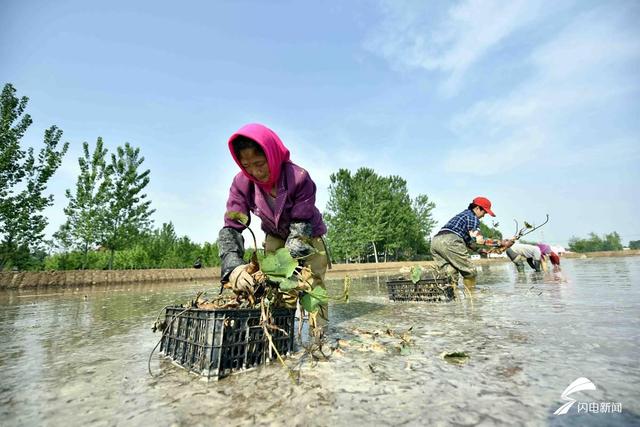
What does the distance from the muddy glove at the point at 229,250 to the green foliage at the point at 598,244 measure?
254 feet

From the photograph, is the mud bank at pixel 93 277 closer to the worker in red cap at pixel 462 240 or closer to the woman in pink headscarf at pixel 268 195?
the worker in red cap at pixel 462 240

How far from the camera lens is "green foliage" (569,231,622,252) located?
6162 centimetres

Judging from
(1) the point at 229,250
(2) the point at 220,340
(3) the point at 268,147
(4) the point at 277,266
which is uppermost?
(3) the point at 268,147

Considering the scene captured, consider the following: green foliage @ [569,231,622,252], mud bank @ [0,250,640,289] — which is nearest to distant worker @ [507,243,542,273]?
mud bank @ [0,250,640,289]

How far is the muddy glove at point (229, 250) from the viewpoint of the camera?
2375mm

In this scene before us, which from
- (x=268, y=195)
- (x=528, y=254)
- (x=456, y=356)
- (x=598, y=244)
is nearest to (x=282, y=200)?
(x=268, y=195)

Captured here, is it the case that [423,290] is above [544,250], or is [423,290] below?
below

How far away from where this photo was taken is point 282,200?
111 inches

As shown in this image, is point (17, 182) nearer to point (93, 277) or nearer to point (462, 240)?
point (93, 277)

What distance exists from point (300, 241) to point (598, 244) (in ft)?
267

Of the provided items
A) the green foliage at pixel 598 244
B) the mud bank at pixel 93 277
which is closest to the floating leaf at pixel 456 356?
the mud bank at pixel 93 277

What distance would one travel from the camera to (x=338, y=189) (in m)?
42.6

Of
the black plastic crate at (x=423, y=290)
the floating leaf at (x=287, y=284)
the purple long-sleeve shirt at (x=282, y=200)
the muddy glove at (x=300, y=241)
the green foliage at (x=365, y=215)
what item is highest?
the green foliage at (x=365, y=215)

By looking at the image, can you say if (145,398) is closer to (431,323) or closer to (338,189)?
(431,323)
